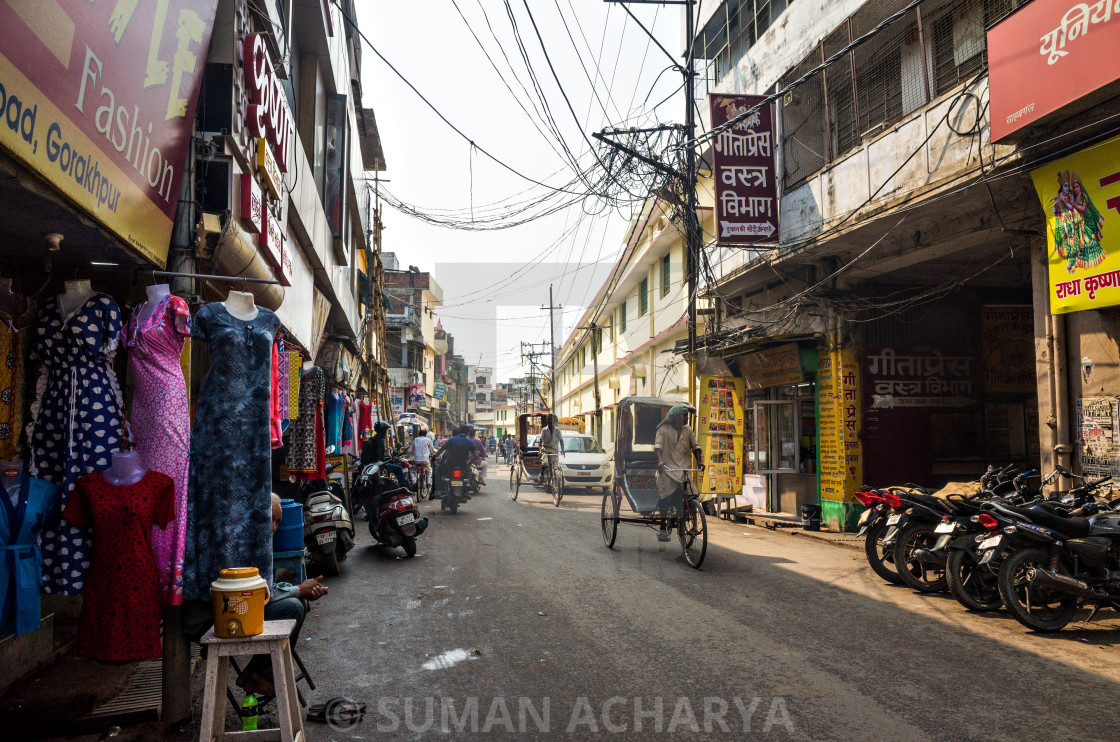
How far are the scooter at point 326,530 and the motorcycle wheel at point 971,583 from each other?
20.2 ft

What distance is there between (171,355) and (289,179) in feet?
19.4

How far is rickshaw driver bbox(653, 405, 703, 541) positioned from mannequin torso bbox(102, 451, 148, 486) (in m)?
6.63

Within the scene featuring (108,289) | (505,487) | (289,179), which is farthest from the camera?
(505,487)

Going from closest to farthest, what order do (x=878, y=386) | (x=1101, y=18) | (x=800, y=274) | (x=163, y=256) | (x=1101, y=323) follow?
→ (x=163, y=256), (x=1101, y=18), (x=1101, y=323), (x=878, y=386), (x=800, y=274)

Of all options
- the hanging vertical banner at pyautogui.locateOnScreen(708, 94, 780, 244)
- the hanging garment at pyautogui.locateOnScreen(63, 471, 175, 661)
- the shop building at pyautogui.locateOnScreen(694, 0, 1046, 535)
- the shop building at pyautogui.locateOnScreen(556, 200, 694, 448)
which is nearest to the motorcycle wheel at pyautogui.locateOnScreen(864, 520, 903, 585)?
the shop building at pyautogui.locateOnScreen(694, 0, 1046, 535)

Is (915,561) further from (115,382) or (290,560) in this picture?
(115,382)

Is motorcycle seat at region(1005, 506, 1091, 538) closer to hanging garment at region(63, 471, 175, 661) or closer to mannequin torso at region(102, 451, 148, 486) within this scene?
hanging garment at region(63, 471, 175, 661)

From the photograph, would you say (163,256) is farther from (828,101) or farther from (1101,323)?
(828,101)

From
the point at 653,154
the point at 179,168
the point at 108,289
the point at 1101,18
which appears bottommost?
the point at 108,289

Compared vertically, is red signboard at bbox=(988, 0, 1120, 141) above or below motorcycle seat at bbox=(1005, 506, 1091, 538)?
above

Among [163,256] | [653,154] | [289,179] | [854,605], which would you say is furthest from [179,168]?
[653,154]

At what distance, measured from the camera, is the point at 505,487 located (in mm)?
24156

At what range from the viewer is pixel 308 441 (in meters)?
8.97

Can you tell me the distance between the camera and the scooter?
7.82 metres
